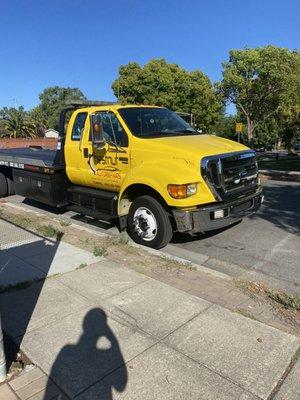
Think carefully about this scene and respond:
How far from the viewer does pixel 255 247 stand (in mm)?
6820

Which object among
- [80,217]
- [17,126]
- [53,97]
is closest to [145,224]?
[80,217]

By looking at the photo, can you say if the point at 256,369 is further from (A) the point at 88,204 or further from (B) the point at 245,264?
(A) the point at 88,204

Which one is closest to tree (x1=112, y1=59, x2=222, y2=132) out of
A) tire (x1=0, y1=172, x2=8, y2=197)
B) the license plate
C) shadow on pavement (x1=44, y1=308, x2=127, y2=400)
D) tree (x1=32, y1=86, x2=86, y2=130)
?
tire (x1=0, y1=172, x2=8, y2=197)

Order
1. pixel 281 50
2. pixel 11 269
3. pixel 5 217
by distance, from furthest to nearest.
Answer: pixel 281 50 < pixel 5 217 < pixel 11 269

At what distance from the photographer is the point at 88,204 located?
313 inches

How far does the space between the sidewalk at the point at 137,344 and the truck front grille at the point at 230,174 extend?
6.00 feet

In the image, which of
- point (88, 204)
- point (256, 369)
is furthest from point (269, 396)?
point (88, 204)

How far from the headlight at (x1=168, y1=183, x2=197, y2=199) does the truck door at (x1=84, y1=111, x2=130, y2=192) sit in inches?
51.6

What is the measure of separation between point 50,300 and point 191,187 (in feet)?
8.37

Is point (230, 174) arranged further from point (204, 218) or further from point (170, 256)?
point (170, 256)

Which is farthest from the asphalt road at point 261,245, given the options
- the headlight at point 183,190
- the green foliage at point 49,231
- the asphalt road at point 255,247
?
the green foliage at point 49,231

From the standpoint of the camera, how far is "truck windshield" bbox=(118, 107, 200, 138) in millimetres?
→ 7234

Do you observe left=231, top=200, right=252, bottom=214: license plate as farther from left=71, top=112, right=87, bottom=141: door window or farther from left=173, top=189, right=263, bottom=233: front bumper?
left=71, top=112, right=87, bottom=141: door window

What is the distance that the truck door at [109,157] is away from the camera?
717 centimetres
